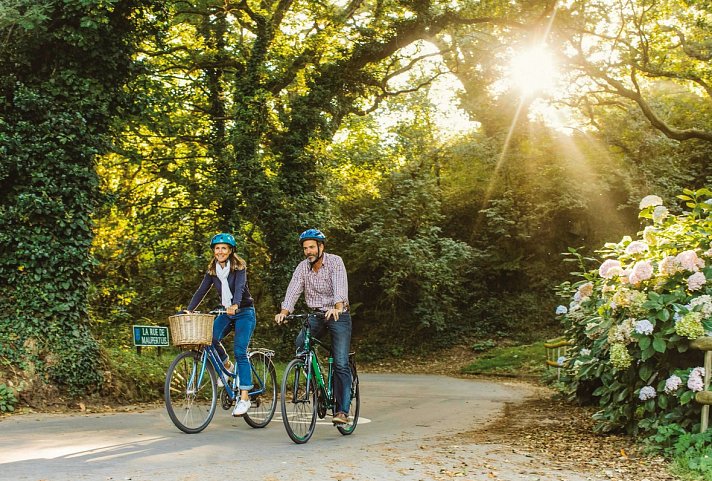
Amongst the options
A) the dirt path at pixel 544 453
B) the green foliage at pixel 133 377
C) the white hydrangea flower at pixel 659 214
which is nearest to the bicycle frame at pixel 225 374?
the dirt path at pixel 544 453

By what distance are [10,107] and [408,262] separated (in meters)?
16.2

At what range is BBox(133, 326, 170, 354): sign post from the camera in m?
10.5

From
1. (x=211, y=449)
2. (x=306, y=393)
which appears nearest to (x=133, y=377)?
(x=306, y=393)

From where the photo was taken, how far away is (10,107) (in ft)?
35.3

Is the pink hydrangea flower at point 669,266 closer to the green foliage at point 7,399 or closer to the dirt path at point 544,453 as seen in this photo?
the dirt path at point 544,453

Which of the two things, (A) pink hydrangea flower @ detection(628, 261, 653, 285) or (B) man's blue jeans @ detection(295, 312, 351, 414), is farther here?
(B) man's blue jeans @ detection(295, 312, 351, 414)

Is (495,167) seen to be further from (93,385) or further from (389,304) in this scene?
(93,385)

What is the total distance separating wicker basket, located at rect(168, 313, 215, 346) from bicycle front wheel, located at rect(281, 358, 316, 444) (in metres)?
0.96

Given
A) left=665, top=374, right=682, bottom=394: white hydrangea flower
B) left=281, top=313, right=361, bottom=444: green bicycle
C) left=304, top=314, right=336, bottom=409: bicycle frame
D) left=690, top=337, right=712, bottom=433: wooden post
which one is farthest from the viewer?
left=304, top=314, right=336, bottom=409: bicycle frame

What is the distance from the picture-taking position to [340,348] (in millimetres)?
7988

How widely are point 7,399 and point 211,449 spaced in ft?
12.9

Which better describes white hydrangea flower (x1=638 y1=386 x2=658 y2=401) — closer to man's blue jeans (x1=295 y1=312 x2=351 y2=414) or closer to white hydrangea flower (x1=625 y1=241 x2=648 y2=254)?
white hydrangea flower (x1=625 y1=241 x2=648 y2=254)

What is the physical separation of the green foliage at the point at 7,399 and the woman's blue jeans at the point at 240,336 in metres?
3.11

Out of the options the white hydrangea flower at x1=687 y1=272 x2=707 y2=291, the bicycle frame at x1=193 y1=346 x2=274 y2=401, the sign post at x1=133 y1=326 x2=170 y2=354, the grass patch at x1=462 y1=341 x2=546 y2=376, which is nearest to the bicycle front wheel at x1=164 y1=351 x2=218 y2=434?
the bicycle frame at x1=193 y1=346 x2=274 y2=401
